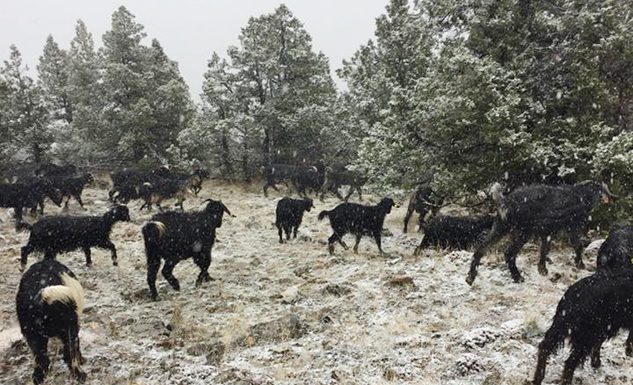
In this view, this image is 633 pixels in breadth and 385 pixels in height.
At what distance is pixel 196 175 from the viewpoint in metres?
21.1

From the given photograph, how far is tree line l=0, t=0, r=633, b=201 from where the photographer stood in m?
11.3

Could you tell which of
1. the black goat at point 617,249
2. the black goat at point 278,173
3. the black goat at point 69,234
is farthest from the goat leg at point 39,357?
the black goat at point 278,173

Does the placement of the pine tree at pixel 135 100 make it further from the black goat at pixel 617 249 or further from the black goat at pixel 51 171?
the black goat at pixel 617 249

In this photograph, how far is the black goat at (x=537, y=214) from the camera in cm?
882

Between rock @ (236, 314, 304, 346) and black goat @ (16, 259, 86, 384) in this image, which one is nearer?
black goat @ (16, 259, 86, 384)

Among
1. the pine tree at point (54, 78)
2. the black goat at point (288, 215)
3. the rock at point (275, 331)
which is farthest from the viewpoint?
the pine tree at point (54, 78)

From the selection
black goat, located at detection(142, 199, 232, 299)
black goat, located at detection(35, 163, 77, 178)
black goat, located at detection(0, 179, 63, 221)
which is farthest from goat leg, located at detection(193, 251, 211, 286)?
black goat, located at detection(35, 163, 77, 178)

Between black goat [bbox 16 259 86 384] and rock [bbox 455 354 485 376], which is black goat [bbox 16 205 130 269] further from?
rock [bbox 455 354 485 376]

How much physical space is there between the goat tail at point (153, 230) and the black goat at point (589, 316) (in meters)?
7.41

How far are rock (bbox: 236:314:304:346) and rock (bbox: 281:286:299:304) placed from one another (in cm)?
122

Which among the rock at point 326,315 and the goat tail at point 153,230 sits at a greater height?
the goat tail at point 153,230

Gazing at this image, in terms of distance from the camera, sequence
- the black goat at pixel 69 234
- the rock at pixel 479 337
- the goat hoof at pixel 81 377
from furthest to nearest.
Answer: the black goat at pixel 69 234
the rock at pixel 479 337
the goat hoof at pixel 81 377

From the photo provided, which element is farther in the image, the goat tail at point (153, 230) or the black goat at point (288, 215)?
the black goat at point (288, 215)

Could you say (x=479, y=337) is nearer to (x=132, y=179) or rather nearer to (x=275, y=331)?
(x=275, y=331)
